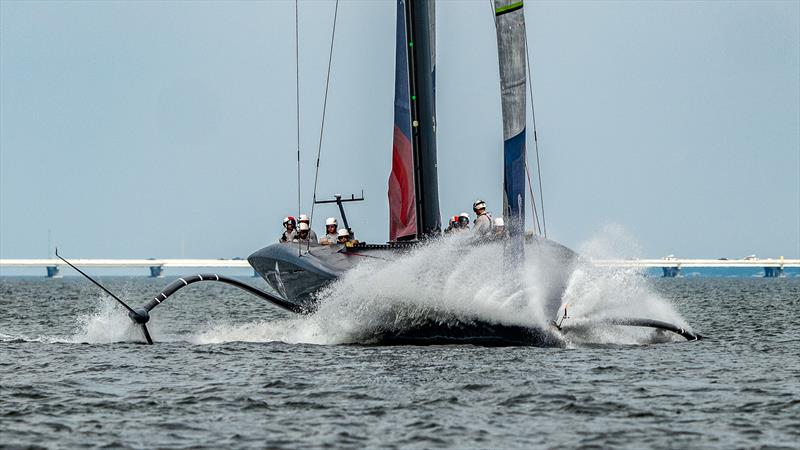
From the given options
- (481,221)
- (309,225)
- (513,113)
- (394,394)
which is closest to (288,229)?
(309,225)

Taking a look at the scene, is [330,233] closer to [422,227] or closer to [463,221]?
[422,227]

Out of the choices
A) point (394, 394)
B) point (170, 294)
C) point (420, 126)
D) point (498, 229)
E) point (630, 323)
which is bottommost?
point (394, 394)

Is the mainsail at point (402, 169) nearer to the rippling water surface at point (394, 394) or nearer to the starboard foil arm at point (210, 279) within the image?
the starboard foil arm at point (210, 279)

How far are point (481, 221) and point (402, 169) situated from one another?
2603 millimetres

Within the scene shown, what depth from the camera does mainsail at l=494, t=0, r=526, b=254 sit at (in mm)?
21272

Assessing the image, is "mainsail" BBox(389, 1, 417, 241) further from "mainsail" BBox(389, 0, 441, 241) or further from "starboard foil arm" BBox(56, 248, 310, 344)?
"starboard foil arm" BBox(56, 248, 310, 344)

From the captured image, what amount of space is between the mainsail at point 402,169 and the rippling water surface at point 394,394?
10.2 feet

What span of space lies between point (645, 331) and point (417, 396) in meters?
10.3

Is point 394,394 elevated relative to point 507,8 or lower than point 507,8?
lower

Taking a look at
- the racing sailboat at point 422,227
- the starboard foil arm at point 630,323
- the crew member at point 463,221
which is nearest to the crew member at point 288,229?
the racing sailboat at point 422,227

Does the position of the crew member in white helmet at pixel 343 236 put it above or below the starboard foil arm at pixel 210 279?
above

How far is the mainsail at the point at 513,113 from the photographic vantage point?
2127 centimetres

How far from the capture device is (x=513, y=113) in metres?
21.4

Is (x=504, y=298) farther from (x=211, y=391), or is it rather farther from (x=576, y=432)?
(x=576, y=432)
